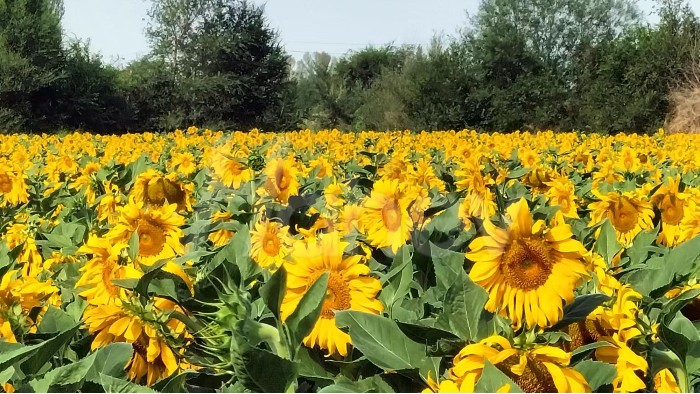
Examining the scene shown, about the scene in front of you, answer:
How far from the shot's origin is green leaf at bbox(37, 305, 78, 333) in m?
1.25

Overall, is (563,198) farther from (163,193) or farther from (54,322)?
(54,322)

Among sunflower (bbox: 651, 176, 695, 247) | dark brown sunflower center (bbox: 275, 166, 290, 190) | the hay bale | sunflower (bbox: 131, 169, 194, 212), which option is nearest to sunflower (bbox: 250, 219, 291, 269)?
dark brown sunflower center (bbox: 275, 166, 290, 190)

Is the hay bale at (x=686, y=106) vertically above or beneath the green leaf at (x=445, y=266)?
above

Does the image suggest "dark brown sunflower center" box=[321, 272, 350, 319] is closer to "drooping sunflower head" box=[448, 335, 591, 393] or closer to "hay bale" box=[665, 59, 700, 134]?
"drooping sunflower head" box=[448, 335, 591, 393]

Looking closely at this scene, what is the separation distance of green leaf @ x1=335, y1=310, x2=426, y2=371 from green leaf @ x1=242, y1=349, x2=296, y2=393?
0.45 ft

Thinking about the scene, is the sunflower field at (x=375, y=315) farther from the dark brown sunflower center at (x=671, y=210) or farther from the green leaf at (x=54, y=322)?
the dark brown sunflower center at (x=671, y=210)

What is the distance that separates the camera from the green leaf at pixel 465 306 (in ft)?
3.02

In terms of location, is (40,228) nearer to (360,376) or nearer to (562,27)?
(360,376)

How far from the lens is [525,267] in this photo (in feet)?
3.36

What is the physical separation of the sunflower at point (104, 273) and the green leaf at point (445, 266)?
0.48 metres

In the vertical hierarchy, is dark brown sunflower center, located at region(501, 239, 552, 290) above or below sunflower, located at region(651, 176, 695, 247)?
above

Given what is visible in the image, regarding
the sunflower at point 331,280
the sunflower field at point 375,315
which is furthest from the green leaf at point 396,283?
the sunflower at point 331,280

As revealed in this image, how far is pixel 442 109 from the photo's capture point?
2750cm

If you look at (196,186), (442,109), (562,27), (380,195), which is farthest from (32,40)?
(380,195)
